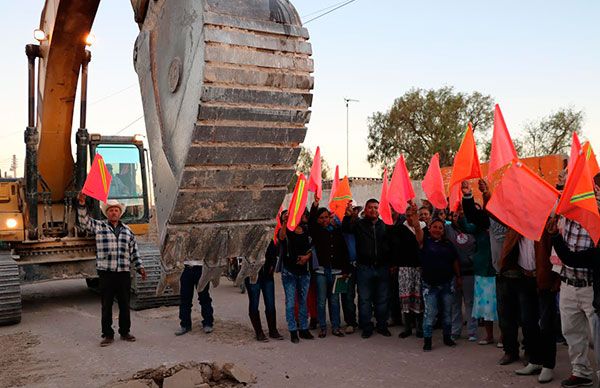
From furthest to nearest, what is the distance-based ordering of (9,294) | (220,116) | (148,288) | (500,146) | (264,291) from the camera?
(148,288)
(9,294)
(264,291)
(500,146)
(220,116)

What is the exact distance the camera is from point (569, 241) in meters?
5.23

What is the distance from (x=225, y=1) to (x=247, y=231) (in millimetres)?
1173

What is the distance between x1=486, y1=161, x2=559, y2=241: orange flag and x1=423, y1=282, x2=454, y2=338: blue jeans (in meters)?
1.98

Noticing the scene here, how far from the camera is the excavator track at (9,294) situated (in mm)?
8805

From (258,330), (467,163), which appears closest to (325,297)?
(258,330)

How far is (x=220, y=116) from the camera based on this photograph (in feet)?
9.12

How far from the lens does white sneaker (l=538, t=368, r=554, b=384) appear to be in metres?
5.51

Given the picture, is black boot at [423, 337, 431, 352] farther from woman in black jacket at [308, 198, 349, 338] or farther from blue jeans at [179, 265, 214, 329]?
blue jeans at [179, 265, 214, 329]

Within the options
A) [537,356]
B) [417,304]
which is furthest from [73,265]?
[537,356]

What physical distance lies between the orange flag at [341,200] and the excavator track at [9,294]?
488cm

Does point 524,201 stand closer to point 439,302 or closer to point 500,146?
point 500,146

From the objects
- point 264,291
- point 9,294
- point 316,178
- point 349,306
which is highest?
point 316,178

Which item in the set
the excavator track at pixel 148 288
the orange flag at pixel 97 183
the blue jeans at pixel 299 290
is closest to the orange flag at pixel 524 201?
the blue jeans at pixel 299 290

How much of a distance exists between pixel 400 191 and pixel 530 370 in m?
3.34
